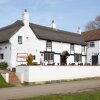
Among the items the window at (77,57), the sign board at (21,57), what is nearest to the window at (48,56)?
the sign board at (21,57)

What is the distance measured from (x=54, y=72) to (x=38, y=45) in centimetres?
998

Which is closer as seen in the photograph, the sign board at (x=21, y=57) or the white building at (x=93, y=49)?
the sign board at (x=21, y=57)

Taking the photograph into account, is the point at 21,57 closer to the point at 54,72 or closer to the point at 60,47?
the point at 54,72

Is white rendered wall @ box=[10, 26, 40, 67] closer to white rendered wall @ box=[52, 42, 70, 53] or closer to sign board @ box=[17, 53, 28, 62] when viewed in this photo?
sign board @ box=[17, 53, 28, 62]

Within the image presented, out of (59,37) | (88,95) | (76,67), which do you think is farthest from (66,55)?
(88,95)

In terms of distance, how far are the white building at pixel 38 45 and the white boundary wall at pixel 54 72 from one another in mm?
7303

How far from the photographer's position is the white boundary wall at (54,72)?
101ft

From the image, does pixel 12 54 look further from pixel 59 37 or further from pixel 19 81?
pixel 59 37

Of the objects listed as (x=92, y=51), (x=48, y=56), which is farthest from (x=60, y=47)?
(x=92, y=51)

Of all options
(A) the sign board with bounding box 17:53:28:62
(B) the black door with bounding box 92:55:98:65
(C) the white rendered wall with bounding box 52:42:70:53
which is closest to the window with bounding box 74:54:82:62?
(C) the white rendered wall with bounding box 52:42:70:53

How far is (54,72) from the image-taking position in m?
33.4

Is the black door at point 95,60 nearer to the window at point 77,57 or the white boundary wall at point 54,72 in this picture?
the window at point 77,57

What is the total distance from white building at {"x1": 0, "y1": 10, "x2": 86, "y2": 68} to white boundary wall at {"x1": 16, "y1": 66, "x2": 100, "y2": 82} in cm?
730

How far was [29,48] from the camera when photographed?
41312 millimetres
